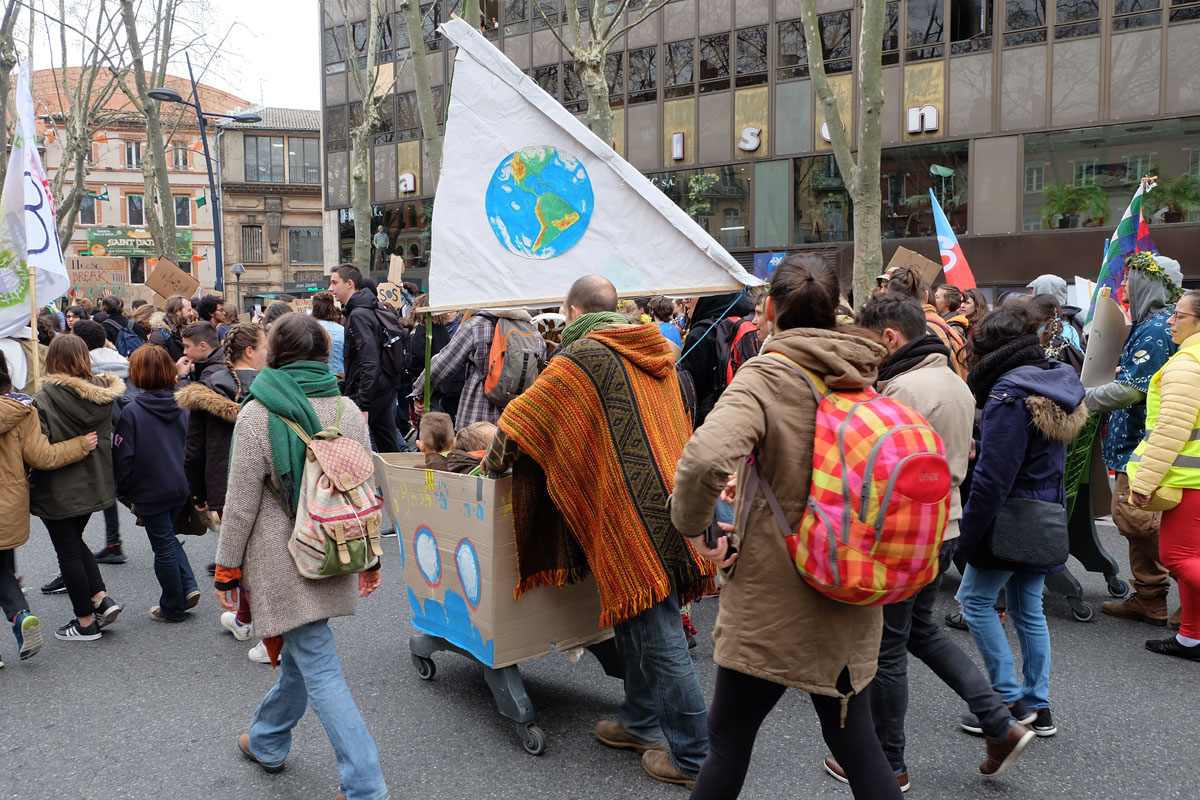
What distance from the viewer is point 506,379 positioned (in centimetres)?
562

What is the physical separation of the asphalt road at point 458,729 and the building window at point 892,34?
20.3m

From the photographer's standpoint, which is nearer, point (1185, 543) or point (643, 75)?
point (1185, 543)

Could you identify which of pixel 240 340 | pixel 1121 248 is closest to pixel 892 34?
pixel 1121 248

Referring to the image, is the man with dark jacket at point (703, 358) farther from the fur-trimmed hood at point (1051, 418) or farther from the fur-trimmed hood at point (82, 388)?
the fur-trimmed hood at point (82, 388)

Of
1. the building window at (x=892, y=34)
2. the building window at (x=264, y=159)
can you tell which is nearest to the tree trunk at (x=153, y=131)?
the building window at (x=892, y=34)

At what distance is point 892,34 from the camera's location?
22875 millimetres

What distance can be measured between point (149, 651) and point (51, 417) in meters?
1.39

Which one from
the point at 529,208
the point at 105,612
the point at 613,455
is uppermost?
the point at 529,208

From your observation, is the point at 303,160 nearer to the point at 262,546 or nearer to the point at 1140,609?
the point at 1140,609

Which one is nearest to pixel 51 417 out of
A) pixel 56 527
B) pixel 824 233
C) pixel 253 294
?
pixel 56 527

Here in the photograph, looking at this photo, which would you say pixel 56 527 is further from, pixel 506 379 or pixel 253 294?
pixel 253 294

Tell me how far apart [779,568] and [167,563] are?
13.9 ft

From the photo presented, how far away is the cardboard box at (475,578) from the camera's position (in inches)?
146

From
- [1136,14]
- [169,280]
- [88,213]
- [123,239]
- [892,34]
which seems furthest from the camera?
[88,213]
